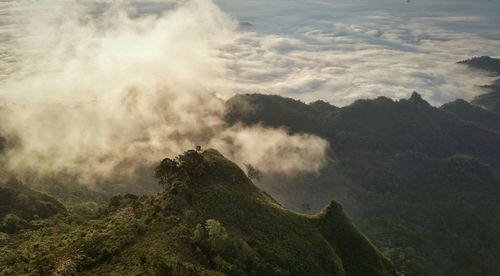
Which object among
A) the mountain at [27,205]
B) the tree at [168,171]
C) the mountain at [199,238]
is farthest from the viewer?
the mountain at [27,205]

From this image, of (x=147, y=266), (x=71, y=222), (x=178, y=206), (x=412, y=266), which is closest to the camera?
(x=147, y=266)

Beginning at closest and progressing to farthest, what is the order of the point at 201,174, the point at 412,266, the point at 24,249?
1. the point at 24,249
2. the point at 201,174
3. the point at 412,266

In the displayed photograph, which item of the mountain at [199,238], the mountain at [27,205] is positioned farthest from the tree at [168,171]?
the mountain at [27,205]

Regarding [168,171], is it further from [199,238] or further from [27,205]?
[27,205]

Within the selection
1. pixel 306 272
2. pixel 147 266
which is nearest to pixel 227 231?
pixel 306 272

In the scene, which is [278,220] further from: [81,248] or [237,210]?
[81,248]

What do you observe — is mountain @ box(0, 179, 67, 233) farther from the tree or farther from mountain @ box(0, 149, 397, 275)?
the tree

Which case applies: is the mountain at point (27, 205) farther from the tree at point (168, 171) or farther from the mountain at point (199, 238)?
the tree at point (168, 171)

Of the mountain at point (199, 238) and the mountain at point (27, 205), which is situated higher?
the mountain at point (199, 238)
